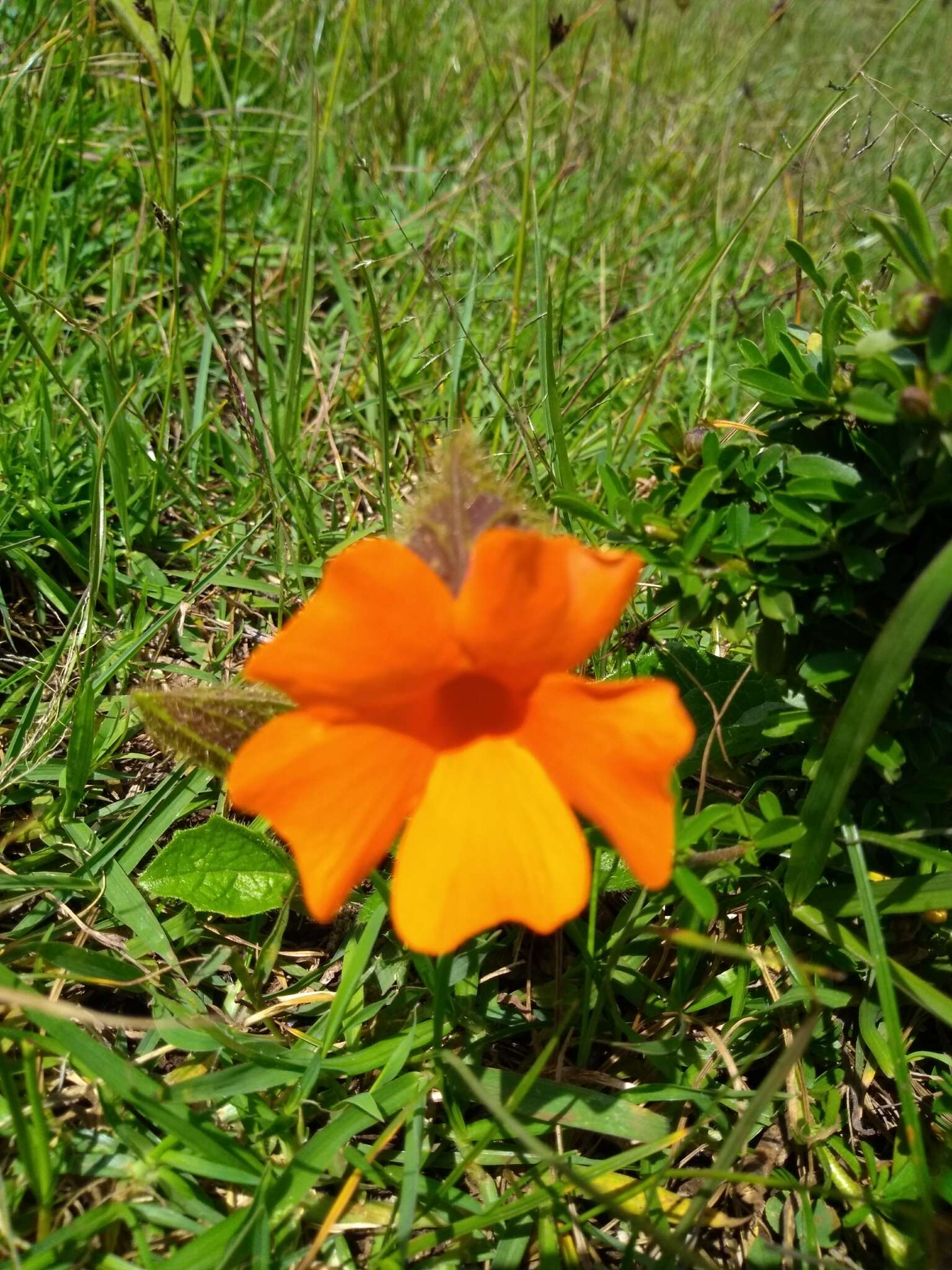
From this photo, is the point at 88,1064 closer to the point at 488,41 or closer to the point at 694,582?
the point at 694,582

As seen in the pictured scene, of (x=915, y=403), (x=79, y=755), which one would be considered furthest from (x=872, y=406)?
(x=79, y=755)

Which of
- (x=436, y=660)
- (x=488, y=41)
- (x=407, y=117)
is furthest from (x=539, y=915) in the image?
(x=488, y=41)

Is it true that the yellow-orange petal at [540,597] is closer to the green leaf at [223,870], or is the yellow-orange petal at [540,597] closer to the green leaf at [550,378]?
the green leaf at [550,378]

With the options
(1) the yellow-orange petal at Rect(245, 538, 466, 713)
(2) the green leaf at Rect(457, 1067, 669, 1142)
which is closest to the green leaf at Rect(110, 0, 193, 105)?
(1) the yellow-orange petal at Rect(245, 538, 466, 713)

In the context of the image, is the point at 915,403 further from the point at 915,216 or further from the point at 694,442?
the point at 694,442

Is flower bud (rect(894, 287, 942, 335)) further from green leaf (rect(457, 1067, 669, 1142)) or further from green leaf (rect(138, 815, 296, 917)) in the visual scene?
green leaf (rect(138, 815, 296, 917))
